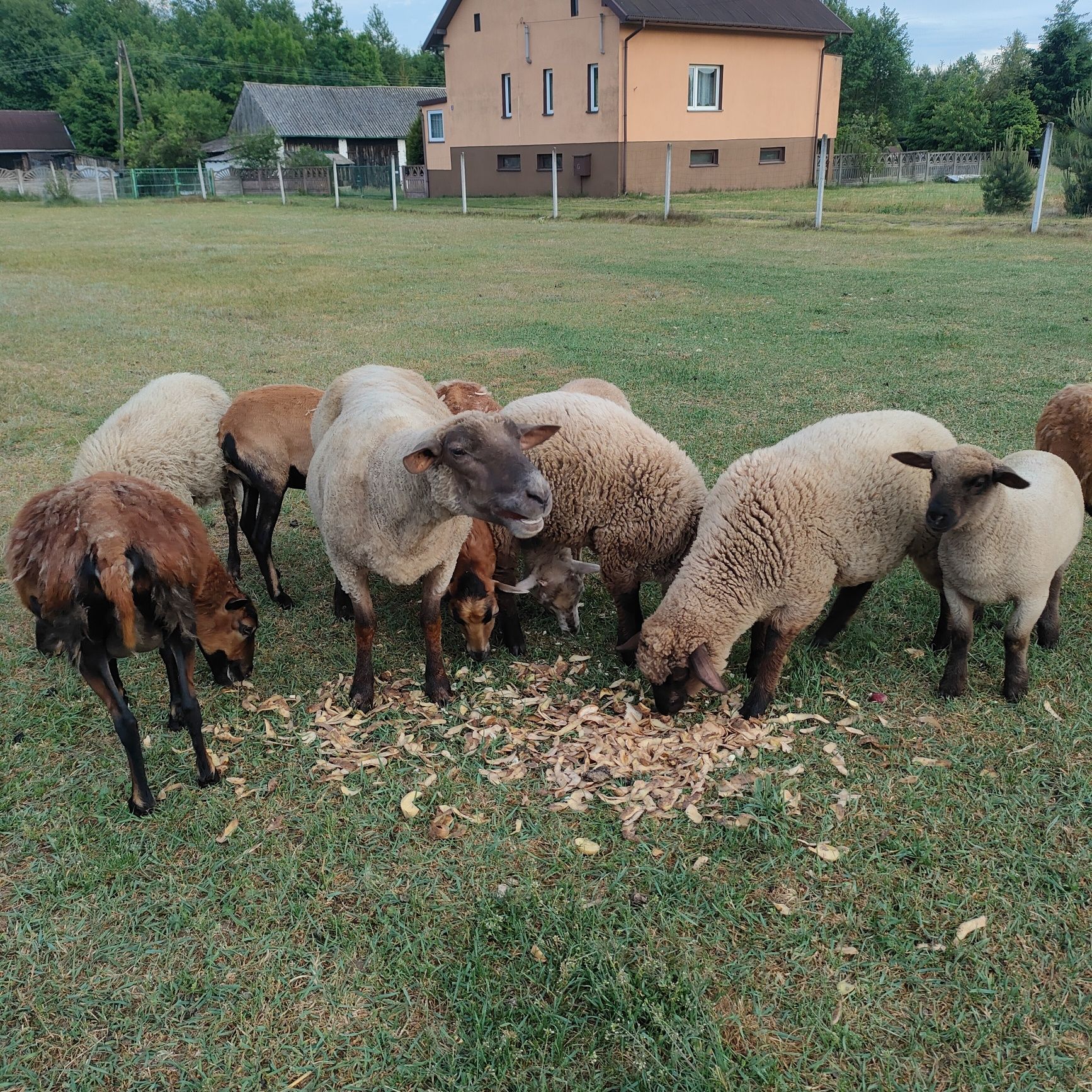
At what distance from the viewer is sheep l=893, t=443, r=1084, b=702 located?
3.96 metres

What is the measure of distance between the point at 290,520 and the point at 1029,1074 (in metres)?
5.80

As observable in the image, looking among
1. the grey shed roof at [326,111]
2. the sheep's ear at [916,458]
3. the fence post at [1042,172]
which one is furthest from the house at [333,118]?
the sheep's ear at [916,458]

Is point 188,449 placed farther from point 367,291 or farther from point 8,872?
point 367,291

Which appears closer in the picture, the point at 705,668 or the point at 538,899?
the point at 538,899

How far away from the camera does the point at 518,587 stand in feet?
16.1

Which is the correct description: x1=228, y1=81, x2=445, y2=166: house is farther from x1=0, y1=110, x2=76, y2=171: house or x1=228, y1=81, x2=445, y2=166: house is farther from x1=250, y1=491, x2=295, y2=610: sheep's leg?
x1=250, y1=491, x2=295, y2=610: sheep's leg

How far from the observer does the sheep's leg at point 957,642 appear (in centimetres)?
432

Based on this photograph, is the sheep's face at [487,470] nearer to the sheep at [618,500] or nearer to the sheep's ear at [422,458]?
the sheep's ear at [422,458]

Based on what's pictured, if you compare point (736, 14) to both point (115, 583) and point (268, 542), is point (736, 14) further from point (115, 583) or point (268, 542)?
point (115, 583)

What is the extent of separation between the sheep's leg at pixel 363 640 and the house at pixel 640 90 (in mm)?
31469

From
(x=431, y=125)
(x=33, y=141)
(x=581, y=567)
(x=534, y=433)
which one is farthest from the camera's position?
(x=33, y=141)

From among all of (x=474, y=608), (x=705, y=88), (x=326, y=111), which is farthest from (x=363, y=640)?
(x=326, y=111)

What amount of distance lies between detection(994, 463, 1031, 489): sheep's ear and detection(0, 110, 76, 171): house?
7810 cm

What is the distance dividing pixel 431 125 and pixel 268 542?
42859mm
